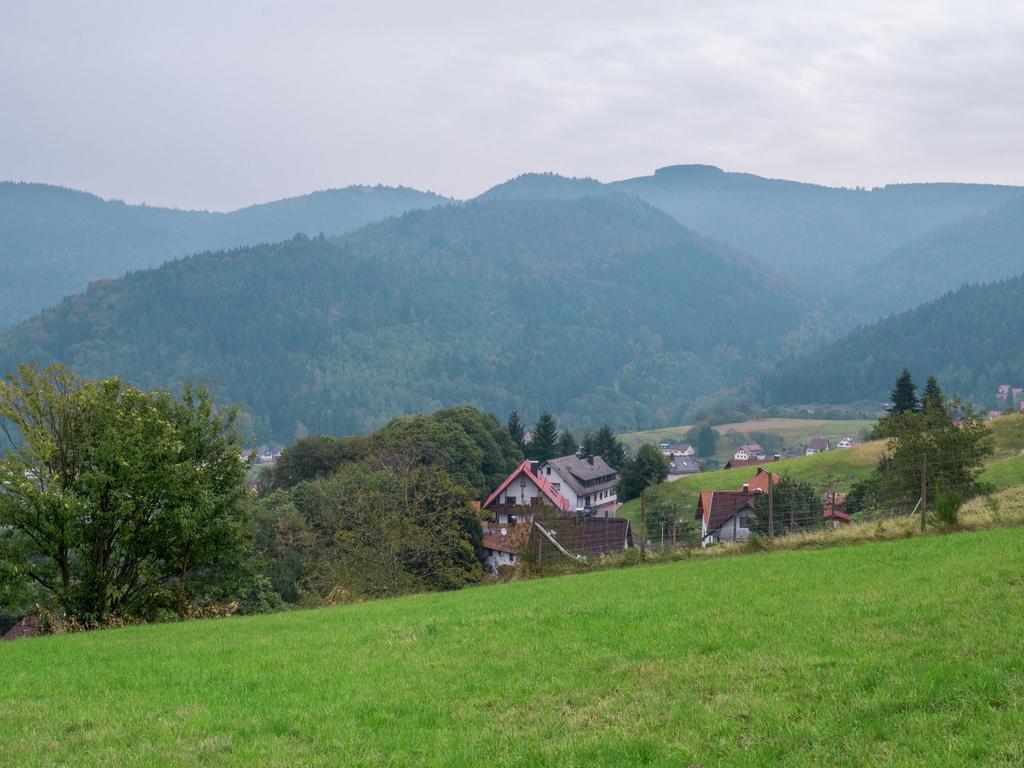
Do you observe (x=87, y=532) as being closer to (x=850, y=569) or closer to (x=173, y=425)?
(x=173, y=425)

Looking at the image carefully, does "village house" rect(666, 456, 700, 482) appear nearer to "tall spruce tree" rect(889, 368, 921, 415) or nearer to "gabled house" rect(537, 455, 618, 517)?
"gabled house" rect(537, 455, 618, 517)

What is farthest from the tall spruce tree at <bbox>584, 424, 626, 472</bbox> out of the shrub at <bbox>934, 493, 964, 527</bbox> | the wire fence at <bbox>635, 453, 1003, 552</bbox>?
the shrub at <bbox>934, 493, 964, 527</bbox>

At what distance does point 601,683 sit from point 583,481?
78290 millimetres

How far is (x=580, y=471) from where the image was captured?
292 feet

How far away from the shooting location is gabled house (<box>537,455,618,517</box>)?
8606 centimetres

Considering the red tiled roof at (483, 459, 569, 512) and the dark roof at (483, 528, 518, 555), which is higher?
the red tiled roof at (483, 459, 569, 512)

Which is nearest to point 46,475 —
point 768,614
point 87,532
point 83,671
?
point 87,532

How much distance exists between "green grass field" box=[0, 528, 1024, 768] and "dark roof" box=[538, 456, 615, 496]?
69.9 meters

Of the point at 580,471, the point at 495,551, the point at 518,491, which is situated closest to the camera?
the point at 495,551

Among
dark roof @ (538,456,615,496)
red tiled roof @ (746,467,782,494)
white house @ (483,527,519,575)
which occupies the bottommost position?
white house @ (483,527,519,575)

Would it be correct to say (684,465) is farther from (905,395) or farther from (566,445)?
(905,395)

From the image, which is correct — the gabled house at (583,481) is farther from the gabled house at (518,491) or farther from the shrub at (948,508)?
the shrub at (948,508)

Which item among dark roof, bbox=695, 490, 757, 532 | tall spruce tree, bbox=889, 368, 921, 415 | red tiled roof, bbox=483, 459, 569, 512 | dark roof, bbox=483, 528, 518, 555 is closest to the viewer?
dark roof, bbox=695, 490, 757, 532

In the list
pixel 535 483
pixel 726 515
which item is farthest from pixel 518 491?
pixel 726 515
